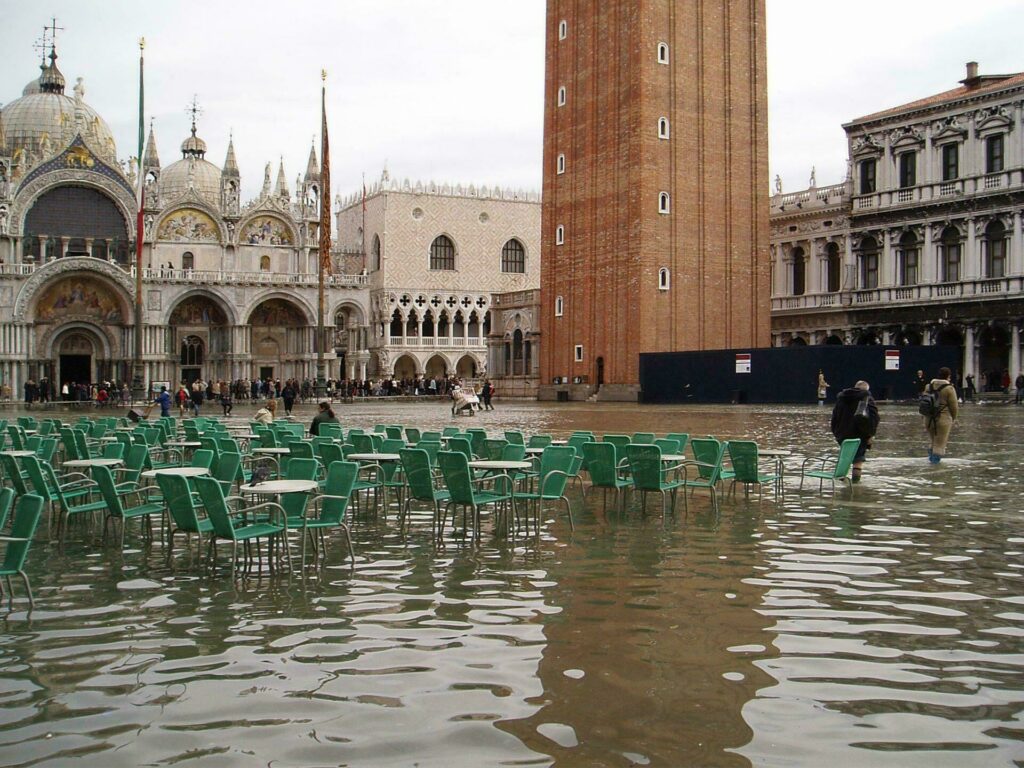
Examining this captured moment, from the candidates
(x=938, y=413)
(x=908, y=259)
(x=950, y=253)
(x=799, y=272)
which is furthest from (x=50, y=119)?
(x=938, y=413)

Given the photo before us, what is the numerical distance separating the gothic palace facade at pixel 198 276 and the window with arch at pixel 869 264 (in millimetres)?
15491

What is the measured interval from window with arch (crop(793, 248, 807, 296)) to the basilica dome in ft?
114

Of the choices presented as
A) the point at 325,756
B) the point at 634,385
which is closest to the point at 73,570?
the point at 325,756

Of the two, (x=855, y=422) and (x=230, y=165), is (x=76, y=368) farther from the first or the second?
(x=855, y=422)

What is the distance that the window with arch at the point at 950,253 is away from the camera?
40875 mm

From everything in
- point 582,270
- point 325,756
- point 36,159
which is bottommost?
point 325,756

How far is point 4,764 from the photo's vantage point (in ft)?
13.3

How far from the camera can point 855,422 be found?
13.1 m

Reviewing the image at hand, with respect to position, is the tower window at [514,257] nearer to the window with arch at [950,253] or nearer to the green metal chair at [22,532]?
the window with arch at [950,253]

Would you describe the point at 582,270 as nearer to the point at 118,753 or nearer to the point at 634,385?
the point at 634,385

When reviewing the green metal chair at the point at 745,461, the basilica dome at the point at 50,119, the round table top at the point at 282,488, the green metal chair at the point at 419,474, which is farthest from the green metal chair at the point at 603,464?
the basilica dome at the point at 50,119

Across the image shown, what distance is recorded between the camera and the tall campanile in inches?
1667

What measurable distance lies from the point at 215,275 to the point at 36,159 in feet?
33.4

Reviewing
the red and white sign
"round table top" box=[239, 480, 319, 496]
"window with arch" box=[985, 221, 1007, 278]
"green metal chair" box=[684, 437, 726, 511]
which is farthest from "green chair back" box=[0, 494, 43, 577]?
"window with arch" box=[985, 221, 1007, 278]
